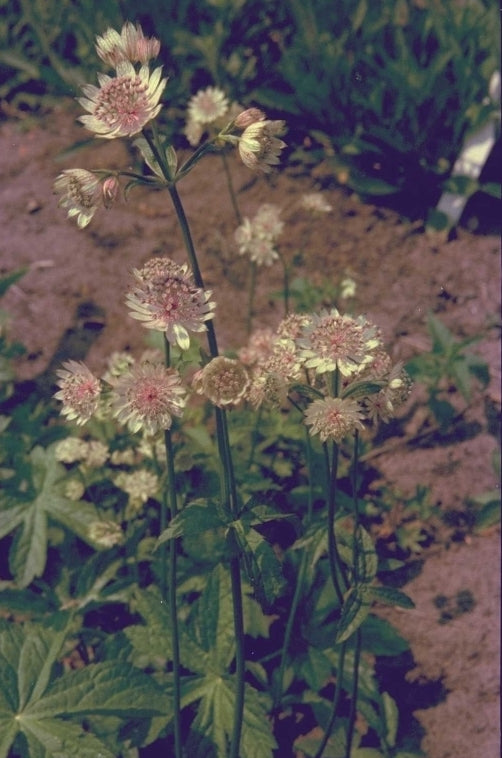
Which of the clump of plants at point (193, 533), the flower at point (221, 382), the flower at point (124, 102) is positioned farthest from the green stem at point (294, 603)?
the flower at point (124, 102)

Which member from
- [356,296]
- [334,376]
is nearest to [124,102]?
[334,376]

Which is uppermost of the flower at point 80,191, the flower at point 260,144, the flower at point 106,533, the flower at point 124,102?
the flower at point 124,102

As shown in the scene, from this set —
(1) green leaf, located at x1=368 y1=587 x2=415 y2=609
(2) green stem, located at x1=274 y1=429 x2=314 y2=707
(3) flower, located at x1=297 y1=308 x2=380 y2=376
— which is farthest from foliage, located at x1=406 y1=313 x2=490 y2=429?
(3) flower, located at x1=297 y1=308 x2=380 y2=376

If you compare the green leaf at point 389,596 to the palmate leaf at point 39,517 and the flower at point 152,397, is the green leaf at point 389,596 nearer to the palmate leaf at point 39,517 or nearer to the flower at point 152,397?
the flower at point 152,397

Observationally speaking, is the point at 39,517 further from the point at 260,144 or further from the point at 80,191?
the point at 260,144

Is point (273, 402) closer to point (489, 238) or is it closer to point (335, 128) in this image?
point (489, 238)
